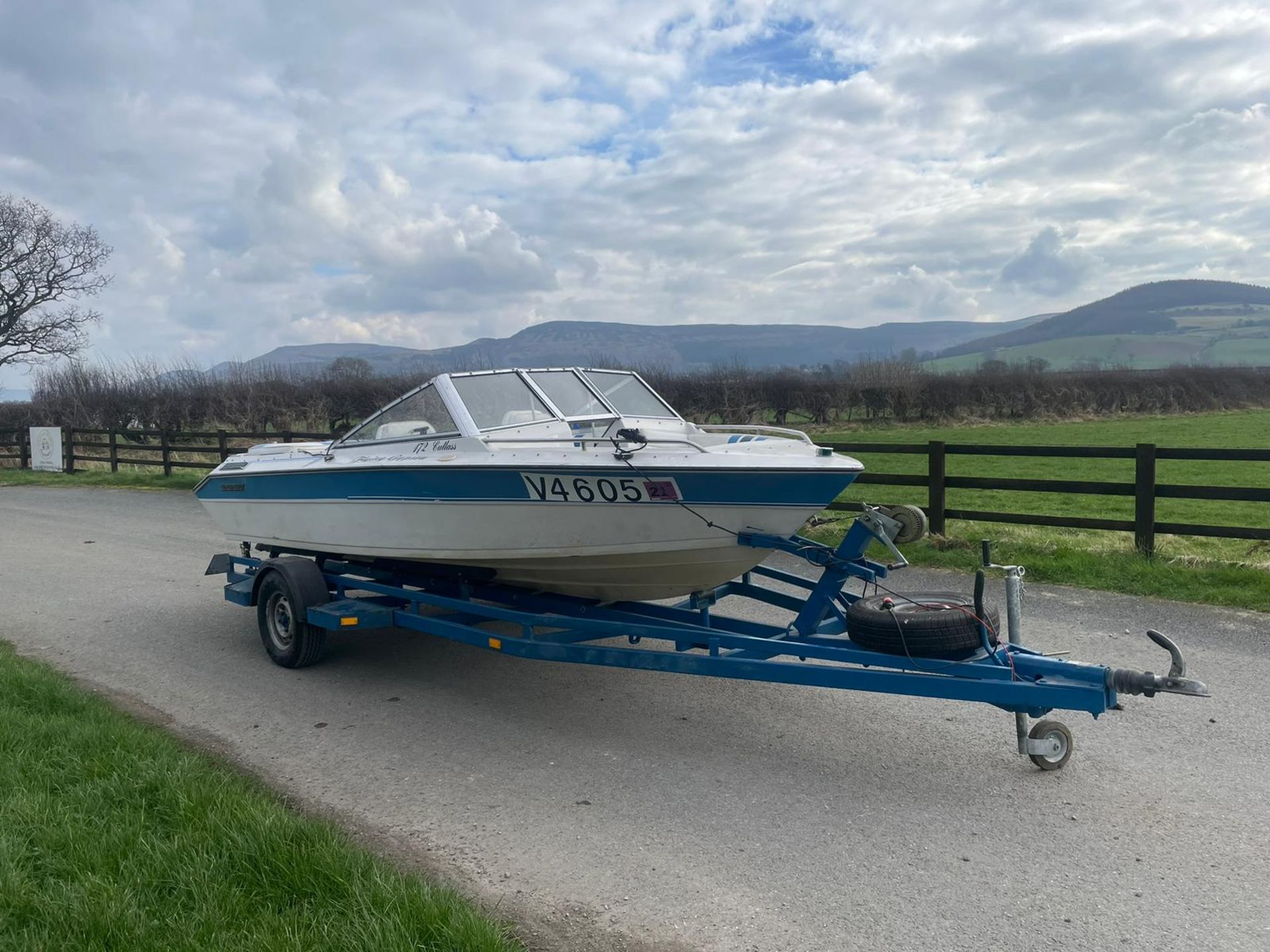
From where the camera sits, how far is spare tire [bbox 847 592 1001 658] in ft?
13.5

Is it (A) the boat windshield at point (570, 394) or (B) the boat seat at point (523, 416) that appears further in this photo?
(A) the boat windshield at point (570, 394)

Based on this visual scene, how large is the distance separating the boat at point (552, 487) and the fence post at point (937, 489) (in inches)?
151

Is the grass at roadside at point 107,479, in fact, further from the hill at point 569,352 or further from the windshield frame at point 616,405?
the windshield frame at point 616,405

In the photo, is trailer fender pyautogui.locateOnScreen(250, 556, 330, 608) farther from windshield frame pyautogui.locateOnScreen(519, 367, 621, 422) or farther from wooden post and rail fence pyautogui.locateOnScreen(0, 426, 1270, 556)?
wooden post and rail fence pyautogui.locateOnScreen(0, 426, 1270, 556)

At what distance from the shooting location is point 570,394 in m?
6.43

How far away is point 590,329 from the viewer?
131000 mm

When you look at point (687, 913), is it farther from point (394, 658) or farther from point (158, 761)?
point (394, 658)

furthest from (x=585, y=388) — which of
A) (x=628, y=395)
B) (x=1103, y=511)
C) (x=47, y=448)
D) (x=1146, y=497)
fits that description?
(x=47, y=448)

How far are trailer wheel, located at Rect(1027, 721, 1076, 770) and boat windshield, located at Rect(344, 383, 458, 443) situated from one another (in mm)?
3619

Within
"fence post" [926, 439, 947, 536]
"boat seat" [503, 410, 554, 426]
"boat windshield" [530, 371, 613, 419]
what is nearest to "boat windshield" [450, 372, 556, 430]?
"boat seat" [503, 410, 554, 426]

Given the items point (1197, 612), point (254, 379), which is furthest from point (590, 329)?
point (1197, 612)

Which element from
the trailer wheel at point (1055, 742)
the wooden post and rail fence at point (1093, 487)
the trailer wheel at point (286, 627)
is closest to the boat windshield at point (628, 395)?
the wooden post and rail fence at point (1093, 487)

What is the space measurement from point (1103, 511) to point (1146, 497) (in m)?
5.91

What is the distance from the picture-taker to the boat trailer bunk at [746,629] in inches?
156
